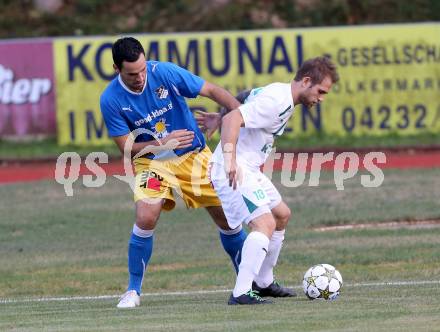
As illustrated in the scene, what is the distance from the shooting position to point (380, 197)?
17500 mm

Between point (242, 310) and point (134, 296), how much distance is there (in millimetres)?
1312

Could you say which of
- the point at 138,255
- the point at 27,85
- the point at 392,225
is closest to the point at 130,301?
the point at 138,255

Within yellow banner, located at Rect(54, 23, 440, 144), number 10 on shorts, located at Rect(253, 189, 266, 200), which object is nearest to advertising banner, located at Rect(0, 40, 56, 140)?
yellow banner, located at Rect(54, 23, 440, 144)

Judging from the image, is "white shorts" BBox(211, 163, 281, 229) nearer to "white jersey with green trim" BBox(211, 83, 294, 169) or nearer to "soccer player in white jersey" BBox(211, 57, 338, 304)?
"soccer player in white jersey" BBox(211, 57, 338, 304)

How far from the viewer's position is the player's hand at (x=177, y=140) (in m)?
9.41

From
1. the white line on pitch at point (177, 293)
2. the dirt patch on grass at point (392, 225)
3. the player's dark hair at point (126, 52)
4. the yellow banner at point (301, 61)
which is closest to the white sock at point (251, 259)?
the player's dark hair at point (126, 52)

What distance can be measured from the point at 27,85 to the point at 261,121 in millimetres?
15948

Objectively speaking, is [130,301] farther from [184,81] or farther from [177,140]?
[184,81]

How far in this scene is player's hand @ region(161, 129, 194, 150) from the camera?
→ 30.9 feet

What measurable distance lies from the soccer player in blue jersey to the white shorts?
1.97 feet

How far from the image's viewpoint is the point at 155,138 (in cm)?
955

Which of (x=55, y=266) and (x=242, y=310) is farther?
(x=55, y=266)

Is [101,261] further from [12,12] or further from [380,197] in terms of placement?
[12,12]

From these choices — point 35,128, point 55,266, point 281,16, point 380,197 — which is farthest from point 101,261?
point 281,16
